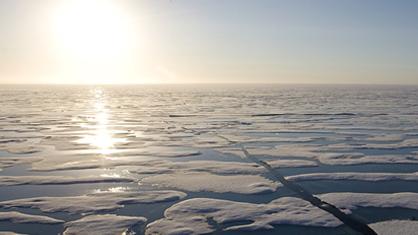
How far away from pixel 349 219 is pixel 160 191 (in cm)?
322

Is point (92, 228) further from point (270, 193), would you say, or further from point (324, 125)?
point (324, 125)

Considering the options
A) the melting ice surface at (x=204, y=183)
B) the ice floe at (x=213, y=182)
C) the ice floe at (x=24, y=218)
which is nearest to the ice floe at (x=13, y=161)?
the melting ice surface at (x=204, y=183)

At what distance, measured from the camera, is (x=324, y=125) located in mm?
18969

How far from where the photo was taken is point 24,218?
580cm

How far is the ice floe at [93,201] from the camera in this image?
6.31 m

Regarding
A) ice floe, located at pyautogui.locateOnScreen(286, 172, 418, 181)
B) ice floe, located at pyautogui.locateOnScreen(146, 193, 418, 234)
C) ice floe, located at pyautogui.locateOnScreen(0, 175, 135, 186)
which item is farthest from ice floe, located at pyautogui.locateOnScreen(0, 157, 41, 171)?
ice floe, located at pyautogui.locateOnScreen(286, 172, 418, 181)

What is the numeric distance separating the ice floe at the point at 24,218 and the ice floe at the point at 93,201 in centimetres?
36

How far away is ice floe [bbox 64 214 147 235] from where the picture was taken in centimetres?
529

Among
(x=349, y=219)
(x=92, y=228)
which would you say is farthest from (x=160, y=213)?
(x=349, y=219)

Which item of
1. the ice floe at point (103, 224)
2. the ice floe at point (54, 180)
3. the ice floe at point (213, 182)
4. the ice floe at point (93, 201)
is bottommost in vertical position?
the ice floe at point (213, 182)

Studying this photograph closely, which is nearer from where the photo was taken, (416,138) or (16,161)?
(16,161)

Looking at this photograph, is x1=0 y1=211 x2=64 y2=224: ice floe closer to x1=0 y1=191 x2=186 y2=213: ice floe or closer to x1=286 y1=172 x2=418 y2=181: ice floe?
x1=0 y1=191 x2=186 y2=213: ice floe

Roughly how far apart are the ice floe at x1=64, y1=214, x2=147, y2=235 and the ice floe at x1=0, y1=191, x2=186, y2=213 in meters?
0.42

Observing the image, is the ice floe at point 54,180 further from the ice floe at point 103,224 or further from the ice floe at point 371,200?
the ice floe at point 371,200
